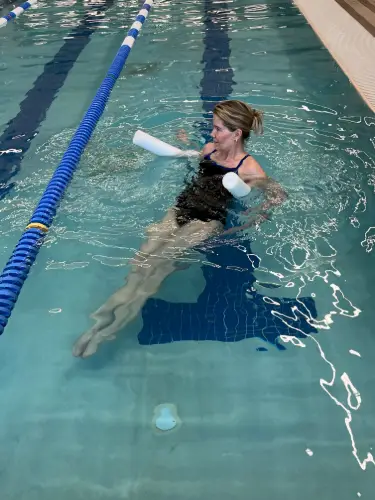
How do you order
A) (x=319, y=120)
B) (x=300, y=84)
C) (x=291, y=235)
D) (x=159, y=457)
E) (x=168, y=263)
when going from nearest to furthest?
1. (x=159, y=457)
2. (x=168, y=263)
3. (x=291, y=235)
4. (x=319, y=120)
5. (x=300, y=84)

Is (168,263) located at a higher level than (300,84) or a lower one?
higher

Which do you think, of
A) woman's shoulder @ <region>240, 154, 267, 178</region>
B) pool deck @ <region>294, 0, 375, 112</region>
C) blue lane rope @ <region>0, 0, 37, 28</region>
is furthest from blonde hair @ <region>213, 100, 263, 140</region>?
blue lane rope @ <region>0, 0, 37, 28</region>

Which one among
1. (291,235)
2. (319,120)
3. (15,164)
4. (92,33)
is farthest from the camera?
(92,33)

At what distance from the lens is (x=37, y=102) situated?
187 inches

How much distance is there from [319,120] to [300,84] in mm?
876

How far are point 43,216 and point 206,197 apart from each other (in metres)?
0.87

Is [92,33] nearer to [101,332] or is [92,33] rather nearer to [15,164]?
[15,164]

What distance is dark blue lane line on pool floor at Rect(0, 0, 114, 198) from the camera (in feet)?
12.2

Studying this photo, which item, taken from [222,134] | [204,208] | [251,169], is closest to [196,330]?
[204,208]

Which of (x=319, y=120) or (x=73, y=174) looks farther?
(x=319, y=120)

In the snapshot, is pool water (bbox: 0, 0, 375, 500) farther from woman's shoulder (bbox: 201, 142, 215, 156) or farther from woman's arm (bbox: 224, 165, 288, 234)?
woman's shoulder (bbox: 201, 142, 215, 156)

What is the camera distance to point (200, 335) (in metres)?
2.24

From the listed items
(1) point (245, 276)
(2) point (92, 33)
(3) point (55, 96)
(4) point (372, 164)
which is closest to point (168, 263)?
(1) point (245, 276)

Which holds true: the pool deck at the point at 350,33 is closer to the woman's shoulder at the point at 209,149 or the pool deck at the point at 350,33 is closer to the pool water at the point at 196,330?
the pool water at the point at 196,330
